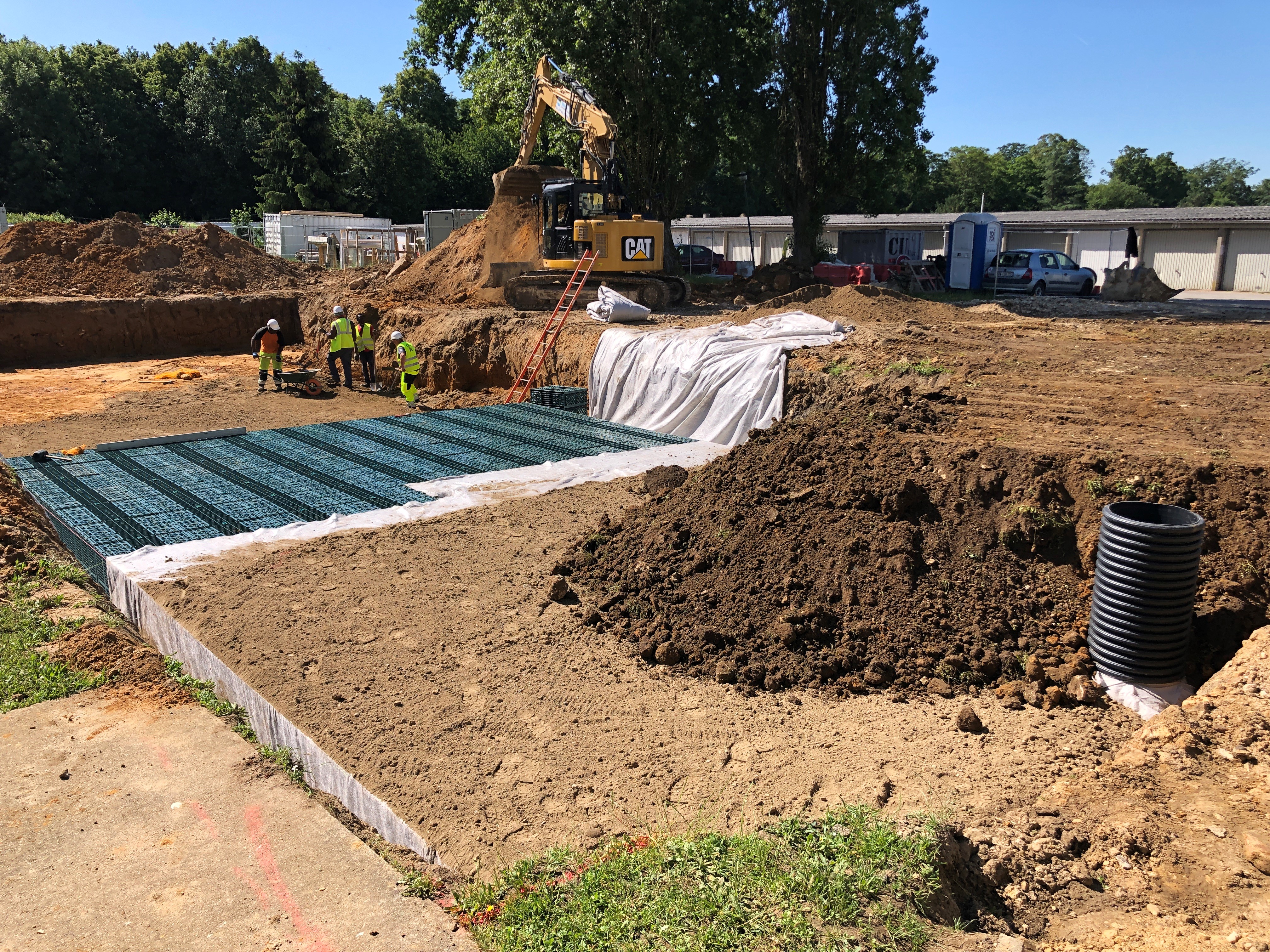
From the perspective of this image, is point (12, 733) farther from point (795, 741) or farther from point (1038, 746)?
point (1038, 746)

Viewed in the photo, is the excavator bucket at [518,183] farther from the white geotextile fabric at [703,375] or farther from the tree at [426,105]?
the tree at [426,105]

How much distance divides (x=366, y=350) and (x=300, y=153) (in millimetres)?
34266

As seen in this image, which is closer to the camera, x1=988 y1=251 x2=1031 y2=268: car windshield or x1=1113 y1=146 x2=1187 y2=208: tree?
x1=988 y1=251 x2=1031 y2=268: car windshield

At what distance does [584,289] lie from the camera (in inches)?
719

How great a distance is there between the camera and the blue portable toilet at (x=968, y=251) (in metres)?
26.4

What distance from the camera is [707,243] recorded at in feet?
152

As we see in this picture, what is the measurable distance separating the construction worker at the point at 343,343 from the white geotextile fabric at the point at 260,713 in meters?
9.32

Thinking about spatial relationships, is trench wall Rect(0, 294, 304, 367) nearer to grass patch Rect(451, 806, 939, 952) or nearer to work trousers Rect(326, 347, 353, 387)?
work trousers Rect(326, 347, 353, 387)

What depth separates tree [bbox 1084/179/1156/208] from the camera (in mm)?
60062

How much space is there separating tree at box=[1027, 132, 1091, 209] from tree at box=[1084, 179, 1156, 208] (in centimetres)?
161

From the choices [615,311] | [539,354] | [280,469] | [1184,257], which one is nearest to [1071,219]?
[1184,257]

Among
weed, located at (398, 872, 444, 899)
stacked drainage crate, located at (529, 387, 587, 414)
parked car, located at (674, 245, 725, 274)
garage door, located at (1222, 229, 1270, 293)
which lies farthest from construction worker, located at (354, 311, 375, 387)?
garage door, located at (1222, 229, 1270, 293)

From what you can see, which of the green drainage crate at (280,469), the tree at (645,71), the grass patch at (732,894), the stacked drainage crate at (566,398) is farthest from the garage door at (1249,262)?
the grass patch at (732,894)

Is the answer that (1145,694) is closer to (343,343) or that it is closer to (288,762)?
(288,762)
